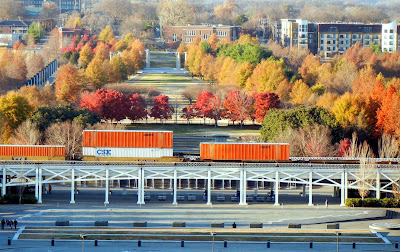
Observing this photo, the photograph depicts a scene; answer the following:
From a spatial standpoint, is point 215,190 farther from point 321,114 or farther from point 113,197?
point 321,114

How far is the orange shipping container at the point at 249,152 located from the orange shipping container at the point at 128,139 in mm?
4103

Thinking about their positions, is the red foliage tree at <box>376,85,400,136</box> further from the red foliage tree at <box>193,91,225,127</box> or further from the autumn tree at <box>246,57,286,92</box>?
the autumn tree at <box>246,57,286,92</box>

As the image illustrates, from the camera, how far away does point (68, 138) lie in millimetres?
102062

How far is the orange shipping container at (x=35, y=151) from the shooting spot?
89438 mm

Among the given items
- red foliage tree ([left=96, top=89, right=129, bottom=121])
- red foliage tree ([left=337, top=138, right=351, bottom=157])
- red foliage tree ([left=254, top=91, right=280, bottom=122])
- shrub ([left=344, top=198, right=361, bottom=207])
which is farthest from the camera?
red foliage tree ([left=254, top=91, right=280, bottom=122])

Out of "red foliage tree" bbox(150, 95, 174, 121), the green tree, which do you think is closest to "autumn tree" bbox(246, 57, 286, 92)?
"red foliage tree" bbox(150, 95, 174, 121)

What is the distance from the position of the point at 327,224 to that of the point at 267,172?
8.93 m

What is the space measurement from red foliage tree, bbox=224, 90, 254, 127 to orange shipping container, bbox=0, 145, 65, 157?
137 feet

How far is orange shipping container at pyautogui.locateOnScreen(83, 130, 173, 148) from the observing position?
293ft

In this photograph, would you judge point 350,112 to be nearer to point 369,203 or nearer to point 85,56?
point 369,203

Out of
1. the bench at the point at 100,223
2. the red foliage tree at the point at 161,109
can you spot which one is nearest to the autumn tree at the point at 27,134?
the red foliage tree at the point at 161,109

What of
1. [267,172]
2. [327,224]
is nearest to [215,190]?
[267,172]

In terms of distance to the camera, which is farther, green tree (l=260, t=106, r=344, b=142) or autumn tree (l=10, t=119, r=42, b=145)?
green tree (l=260, t=106, r=344, b=142)

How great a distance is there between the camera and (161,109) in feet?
433
